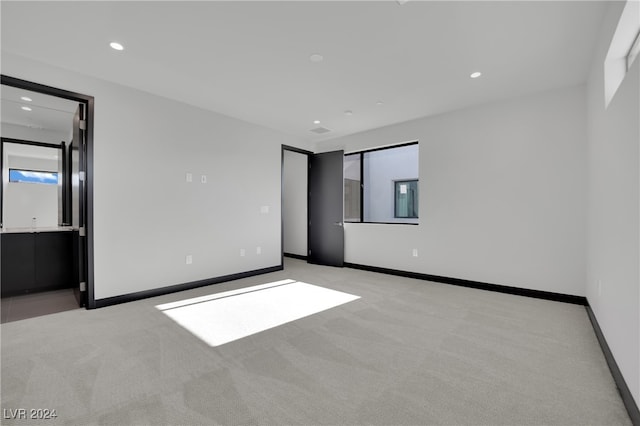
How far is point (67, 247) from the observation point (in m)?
4.39

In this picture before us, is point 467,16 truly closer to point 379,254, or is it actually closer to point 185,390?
point 185,390

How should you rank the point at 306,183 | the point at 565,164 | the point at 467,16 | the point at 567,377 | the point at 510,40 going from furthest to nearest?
the point at 306,183 → the point at 565,164 → the point at 510,40 → the point at 467,16 → the point at 567,377

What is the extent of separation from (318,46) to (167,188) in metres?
2.76

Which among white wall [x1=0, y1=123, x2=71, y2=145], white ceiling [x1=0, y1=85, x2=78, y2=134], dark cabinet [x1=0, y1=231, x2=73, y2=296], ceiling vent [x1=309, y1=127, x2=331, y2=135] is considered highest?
ceiling vent [x1=309, y1=127, x2=331, y2=135]

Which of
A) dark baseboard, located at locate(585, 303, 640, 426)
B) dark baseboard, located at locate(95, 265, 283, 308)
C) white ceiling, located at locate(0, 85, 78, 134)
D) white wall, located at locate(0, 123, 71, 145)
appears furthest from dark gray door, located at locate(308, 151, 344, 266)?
white wall, located at locate(0, 123, 71, 145)

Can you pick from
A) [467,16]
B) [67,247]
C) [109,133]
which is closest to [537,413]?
[467,16]

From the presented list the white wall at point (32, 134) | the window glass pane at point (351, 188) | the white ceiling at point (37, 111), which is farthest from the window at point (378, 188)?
the white wall at point (32, 134)

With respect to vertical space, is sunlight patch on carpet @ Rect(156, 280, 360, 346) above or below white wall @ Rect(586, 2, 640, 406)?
below

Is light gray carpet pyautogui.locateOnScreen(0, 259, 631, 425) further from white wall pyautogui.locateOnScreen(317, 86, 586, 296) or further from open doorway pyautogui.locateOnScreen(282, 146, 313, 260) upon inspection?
open doorway pyautogui.locateOnScreen(282, 146, 313, 260)

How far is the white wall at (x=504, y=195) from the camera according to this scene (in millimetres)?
3596

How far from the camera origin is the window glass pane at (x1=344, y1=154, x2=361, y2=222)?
6023 millimetres

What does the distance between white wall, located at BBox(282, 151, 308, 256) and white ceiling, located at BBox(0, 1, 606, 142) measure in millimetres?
3062

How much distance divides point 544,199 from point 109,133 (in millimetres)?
5553

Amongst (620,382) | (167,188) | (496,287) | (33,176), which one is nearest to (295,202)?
(167,188)
